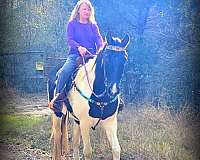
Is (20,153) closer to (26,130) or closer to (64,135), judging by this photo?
(26,130)

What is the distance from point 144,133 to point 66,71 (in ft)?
1.58

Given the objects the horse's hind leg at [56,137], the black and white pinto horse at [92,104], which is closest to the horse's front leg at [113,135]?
the black and white pinto horse at [92,104]

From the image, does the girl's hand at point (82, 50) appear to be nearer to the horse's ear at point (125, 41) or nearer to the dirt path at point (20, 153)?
the horse's ear at point (125, 41)

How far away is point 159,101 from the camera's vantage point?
2842 millimetres

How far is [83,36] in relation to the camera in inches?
109

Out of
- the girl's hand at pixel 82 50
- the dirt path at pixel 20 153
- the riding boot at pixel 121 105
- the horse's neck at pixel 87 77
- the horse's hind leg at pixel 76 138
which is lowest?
the dirt path at pixel 20 153

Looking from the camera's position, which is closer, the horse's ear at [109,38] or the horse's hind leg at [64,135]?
the horse's ear at [109,38]

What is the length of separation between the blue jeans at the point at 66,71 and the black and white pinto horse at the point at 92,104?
38 millimetres

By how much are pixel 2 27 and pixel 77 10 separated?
0.39 metres

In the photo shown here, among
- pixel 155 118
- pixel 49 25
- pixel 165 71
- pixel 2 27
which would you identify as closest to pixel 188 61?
pixel 165 71

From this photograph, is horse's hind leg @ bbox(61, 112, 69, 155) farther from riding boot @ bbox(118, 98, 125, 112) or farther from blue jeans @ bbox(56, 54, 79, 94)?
riding boot @ bbox(118, 98, 125, 112)

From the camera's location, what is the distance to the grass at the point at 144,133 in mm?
2793

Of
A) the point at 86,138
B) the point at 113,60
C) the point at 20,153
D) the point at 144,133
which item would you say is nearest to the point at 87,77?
the point at 113,60

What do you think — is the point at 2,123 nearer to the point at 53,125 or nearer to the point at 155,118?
the point at 53,125
